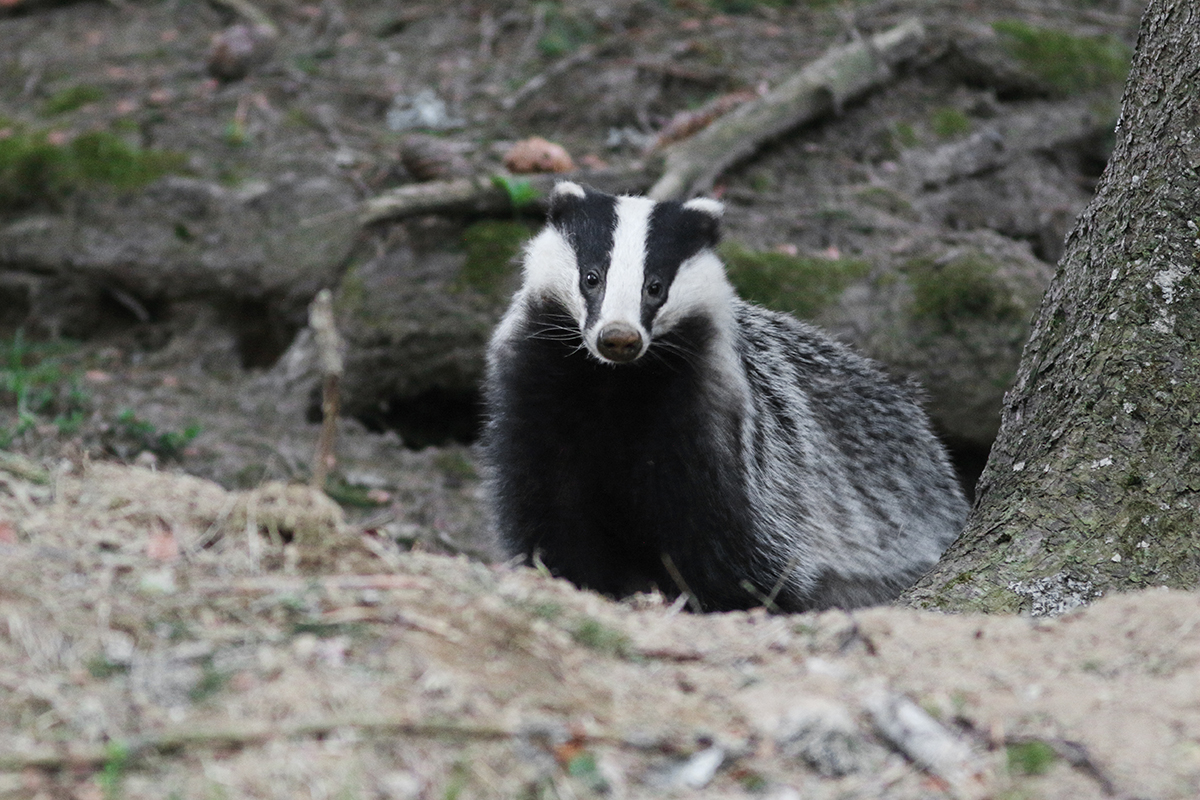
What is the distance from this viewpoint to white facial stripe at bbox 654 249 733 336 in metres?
3.56

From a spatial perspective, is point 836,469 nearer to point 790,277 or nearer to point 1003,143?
point 790,277

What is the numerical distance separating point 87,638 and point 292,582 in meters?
0.33

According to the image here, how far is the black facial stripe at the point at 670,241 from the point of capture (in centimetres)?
353

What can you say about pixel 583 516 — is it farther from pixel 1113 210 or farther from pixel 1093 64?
pixel 1093 64

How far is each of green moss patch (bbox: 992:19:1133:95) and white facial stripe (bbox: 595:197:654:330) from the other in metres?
3.98

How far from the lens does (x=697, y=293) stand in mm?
3652

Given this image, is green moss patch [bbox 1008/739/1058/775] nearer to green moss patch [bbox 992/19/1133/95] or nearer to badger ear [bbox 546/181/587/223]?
badger ear [bbox 546/181/587/223]

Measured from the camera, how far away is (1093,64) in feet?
22.2

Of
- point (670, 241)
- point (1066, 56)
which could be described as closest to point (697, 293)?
point (670, 241)

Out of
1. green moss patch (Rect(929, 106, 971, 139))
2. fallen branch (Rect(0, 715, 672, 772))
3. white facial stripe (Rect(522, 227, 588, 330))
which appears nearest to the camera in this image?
fallen branch (Rect(0, 715, 672, 772))

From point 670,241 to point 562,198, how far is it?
1.28 feet

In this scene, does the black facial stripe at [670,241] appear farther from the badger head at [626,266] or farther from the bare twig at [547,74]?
the bare twig at [547,74]

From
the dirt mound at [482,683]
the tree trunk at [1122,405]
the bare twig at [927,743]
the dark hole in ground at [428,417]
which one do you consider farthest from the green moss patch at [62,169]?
the bare twig at [927,743]

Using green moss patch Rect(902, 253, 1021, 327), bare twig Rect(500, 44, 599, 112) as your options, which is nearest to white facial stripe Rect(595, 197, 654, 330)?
green moss patch Rect(902, 253, 1021, 327)
